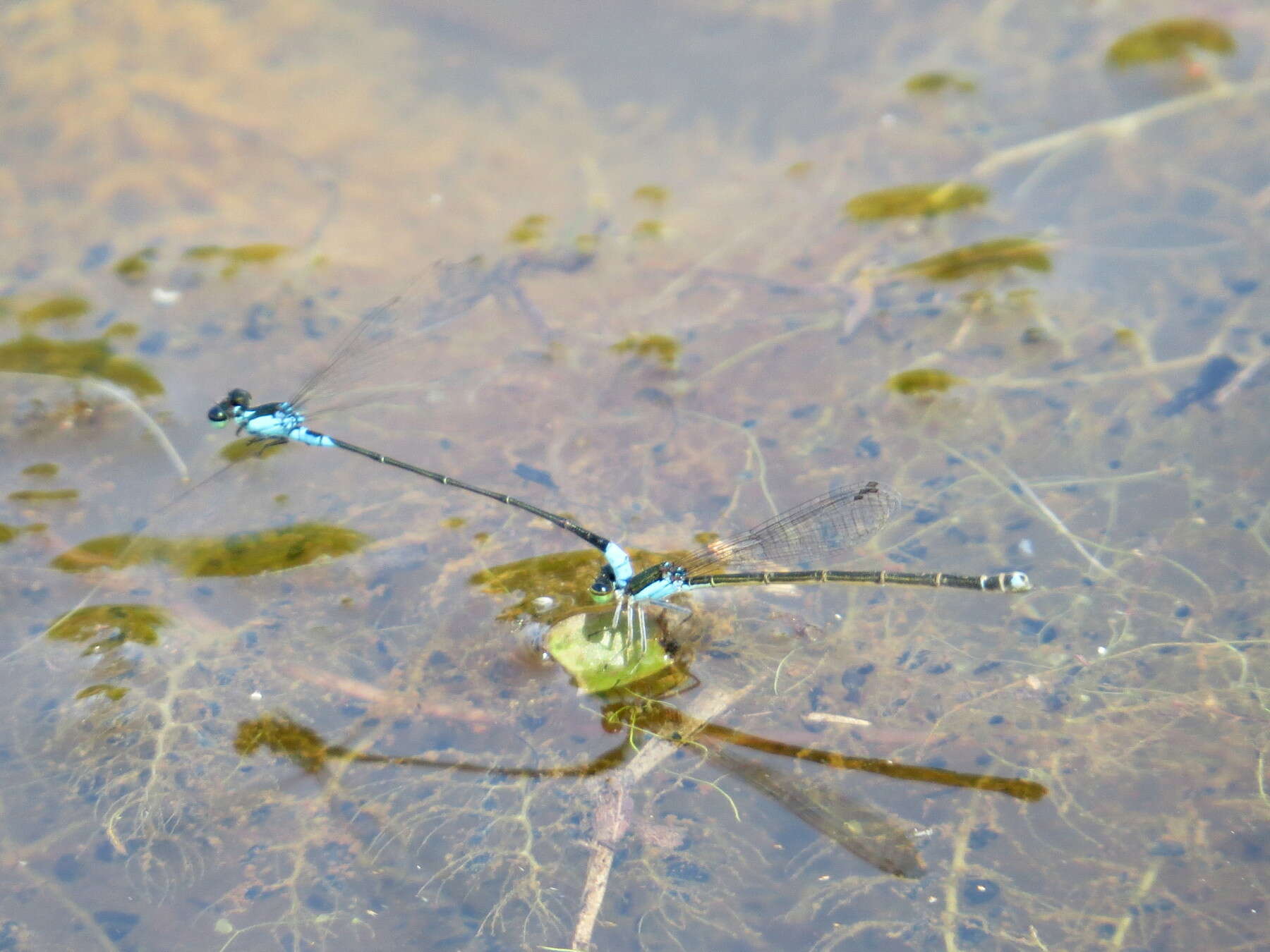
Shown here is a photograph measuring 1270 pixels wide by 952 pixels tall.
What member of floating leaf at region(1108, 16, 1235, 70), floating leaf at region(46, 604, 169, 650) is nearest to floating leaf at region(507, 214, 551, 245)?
floating leaf at region(46, 604, 169, 650)

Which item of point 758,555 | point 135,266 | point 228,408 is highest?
point 135,266

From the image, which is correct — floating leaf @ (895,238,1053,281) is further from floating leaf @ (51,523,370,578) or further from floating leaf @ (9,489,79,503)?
floating leaf @ (9,489,79,503)

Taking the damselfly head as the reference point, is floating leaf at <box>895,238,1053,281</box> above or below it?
below

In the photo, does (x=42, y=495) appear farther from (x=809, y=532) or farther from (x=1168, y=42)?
(x=1168, y=42)

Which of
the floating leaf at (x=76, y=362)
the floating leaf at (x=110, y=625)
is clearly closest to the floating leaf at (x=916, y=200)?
the floating leaf at (x=76, y=362)

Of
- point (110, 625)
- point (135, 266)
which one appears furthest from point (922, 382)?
point (135, 266)

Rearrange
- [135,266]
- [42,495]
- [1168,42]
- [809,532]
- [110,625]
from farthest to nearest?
[1168,42] < [135,266] < [42,495] < [809,532] < [110,625]

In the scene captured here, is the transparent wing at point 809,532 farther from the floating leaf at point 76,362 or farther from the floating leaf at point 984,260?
the floating leaf at point 76,362

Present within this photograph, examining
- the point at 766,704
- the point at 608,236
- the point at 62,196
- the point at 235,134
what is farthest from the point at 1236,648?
the point at 62,196
